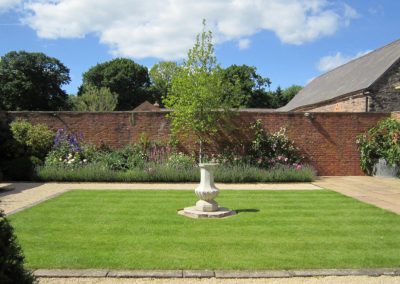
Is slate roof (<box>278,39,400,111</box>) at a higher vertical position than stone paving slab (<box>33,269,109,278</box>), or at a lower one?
higher

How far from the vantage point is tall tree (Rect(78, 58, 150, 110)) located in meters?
59.9

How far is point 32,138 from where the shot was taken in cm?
1556

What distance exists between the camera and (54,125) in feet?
54.1

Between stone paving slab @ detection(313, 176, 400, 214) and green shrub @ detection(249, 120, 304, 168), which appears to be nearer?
stone paving slab @ detection(313, 176, 400, 214)

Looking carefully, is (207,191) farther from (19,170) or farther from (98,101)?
(98,101)

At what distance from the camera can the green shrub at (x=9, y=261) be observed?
3098mm

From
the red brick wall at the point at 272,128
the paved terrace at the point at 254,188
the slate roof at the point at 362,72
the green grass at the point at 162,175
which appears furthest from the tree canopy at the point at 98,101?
the paved terrace at the point at 254,188

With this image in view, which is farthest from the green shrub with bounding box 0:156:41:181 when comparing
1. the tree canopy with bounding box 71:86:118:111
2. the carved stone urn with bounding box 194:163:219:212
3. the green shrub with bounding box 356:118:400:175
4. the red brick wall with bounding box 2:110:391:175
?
the tree canopy with bounding box 71:86:118:111

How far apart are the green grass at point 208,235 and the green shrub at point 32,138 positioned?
5.84 meters

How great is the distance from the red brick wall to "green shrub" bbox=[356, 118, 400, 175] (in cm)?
26

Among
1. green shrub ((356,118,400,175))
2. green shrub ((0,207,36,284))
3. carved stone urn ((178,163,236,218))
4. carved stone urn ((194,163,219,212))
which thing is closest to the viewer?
green shrub ((0,207,36,284))

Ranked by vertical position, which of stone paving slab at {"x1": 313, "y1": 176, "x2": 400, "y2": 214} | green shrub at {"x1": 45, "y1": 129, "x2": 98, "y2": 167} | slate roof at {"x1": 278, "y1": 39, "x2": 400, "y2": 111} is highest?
slate roof at {"x1": 278, "y1": 39, "x2": 400, "y2": 111}

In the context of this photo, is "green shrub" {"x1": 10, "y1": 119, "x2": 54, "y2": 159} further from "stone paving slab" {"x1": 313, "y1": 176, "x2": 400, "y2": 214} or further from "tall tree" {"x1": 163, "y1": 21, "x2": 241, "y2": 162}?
"stone paving slab" {"x1": 313, "y1": 176, "x2": 400, "y2": 214}

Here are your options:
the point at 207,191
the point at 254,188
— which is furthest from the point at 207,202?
the point at 254,188
